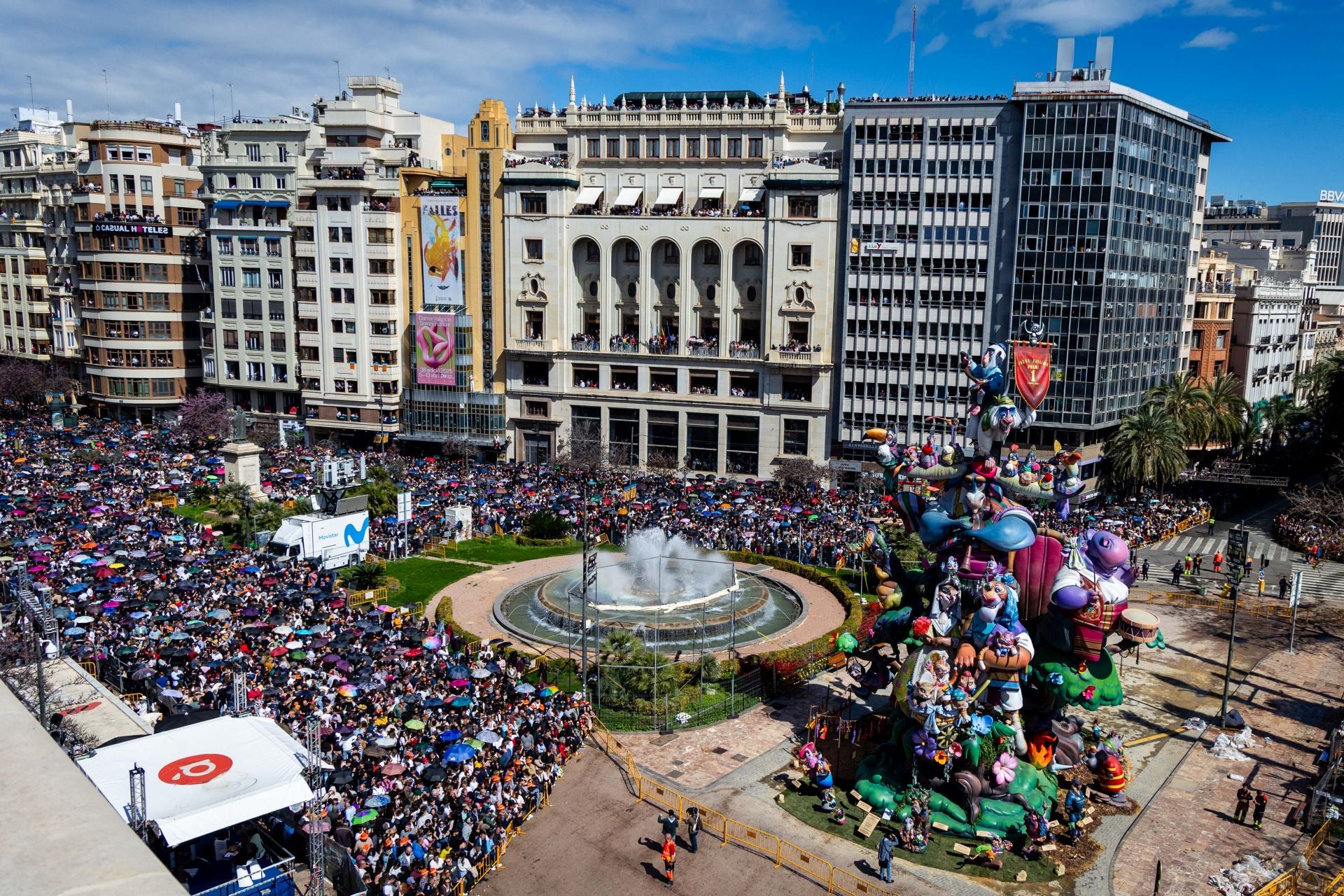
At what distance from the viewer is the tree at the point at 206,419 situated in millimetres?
86625

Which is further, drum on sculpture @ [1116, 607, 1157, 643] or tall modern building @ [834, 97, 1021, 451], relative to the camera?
tall modern building @ [834, 97, 1021, 451]

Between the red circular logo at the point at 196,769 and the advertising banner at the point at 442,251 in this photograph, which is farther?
the advertising banner at the point at 442,251

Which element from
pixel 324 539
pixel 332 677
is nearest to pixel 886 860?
pixel 332 677

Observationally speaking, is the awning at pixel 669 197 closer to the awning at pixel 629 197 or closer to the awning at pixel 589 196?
the awning at pixel 629 197

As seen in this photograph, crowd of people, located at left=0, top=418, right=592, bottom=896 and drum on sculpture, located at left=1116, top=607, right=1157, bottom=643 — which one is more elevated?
drum on sculpture, located at left=1116, top=607, right=1157, bottom=643

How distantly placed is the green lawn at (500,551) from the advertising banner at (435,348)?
2900cm

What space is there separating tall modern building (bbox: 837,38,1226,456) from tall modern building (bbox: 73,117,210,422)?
65.2 m

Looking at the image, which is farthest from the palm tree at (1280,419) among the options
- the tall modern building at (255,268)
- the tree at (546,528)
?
the tall modern building at (255,268)

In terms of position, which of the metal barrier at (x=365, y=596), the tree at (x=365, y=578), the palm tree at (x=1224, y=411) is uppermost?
the palm tree at (x=1224, y=411)

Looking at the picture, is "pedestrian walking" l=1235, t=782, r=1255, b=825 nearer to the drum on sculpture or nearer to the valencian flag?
the drum on sculpture

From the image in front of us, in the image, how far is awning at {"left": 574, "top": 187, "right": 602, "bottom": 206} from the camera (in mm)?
89062

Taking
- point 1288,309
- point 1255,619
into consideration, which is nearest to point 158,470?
point 1255,619

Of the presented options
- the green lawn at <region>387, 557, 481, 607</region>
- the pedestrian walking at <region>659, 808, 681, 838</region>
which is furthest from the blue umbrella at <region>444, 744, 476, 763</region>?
the green lawn at <region>387, 557, 481, 607</region>

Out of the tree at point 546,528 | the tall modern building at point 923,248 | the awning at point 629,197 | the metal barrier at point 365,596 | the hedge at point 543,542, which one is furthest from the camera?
the awning at point 629,197
